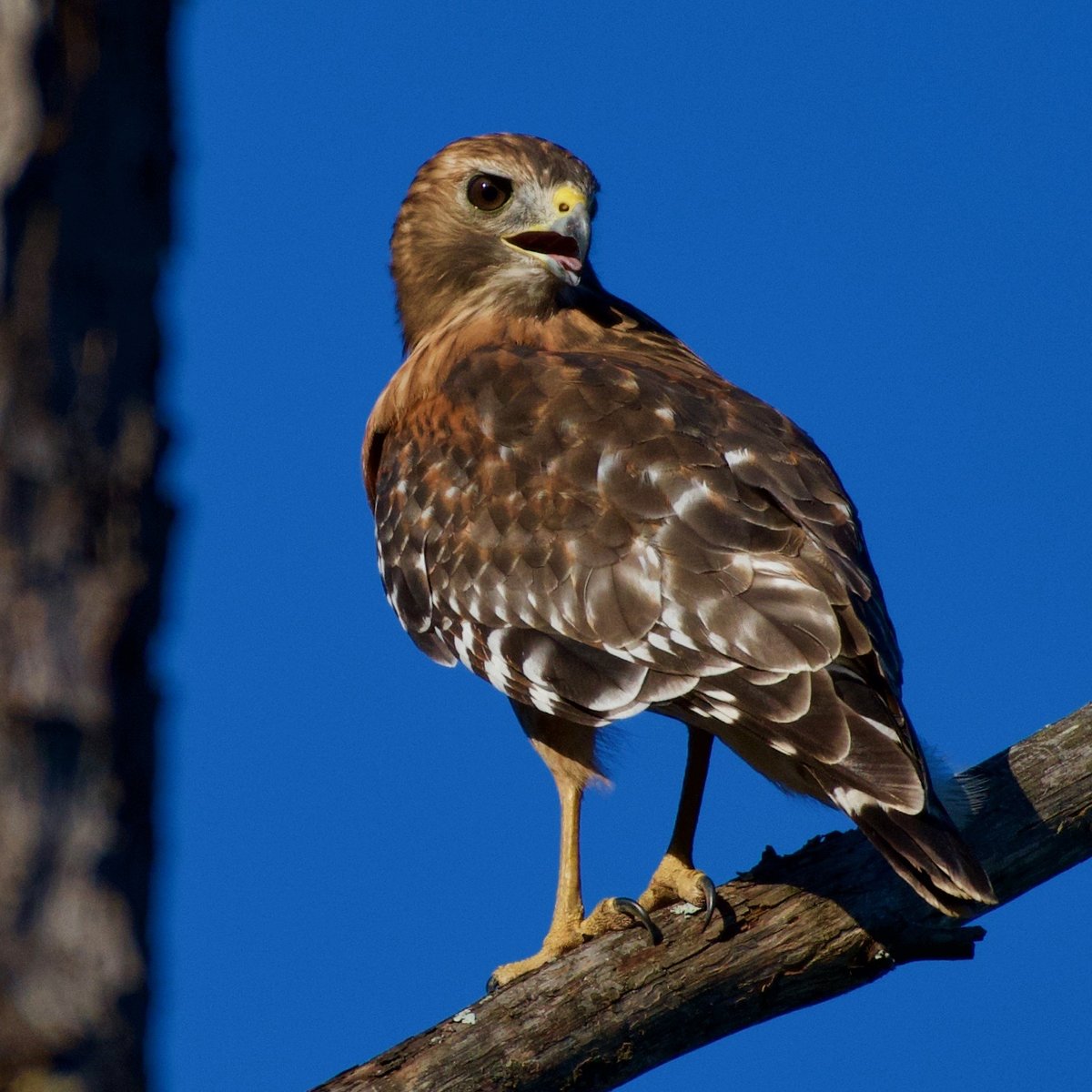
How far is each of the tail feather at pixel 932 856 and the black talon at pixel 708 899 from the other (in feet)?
2.11

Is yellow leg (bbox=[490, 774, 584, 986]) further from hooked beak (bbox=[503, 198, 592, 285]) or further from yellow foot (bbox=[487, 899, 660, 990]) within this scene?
hooked beak (bbox=[503, 198, 592, 285])

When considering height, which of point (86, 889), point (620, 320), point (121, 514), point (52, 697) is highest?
point (620, 320)

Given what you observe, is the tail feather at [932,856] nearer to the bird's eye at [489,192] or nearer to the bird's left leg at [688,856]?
the bird's left leg at [688,856]

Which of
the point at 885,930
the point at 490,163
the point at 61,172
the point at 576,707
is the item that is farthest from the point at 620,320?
the point at 61,172

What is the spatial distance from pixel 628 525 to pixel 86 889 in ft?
11.0

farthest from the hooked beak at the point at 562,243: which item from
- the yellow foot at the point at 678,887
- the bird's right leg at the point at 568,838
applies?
→ the yellow foot at the point at 678,887

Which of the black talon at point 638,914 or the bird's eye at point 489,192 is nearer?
the black talon at point 638,914

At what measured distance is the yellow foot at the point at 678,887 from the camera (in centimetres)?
482

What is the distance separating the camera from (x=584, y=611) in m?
5.09

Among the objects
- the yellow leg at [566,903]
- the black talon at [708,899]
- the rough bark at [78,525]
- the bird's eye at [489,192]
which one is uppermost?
the bird's eye at [489,192]

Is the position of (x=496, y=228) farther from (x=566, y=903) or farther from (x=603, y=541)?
(x=566, y=903)

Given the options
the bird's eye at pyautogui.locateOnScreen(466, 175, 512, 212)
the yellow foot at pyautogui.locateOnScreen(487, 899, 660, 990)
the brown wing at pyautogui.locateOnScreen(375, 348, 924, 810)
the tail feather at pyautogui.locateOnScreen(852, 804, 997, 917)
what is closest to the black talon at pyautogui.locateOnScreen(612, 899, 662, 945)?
the yellow foot at pyautogui.locateOnScreen(487, 899, 660, 990)

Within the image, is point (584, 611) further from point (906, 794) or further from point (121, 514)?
point (121, 514)

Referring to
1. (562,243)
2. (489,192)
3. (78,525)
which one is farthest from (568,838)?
(78,525)
